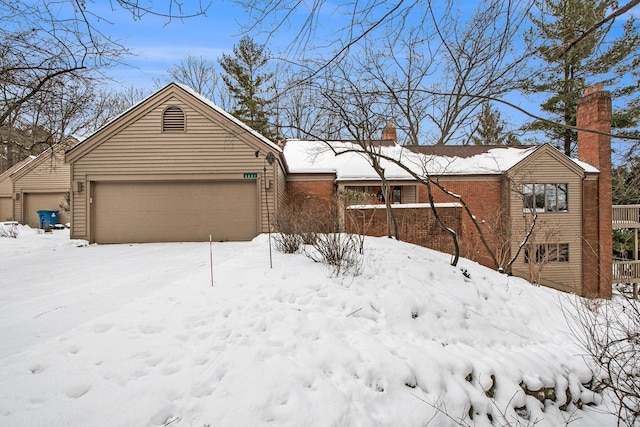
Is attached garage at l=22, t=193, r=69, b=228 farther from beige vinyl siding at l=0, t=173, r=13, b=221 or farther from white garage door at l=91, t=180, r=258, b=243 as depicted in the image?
white garage door at l=91, t=180, r=258, b=243

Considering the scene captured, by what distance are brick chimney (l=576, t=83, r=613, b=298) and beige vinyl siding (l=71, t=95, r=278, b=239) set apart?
614 inches

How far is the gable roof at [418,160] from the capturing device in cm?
1551

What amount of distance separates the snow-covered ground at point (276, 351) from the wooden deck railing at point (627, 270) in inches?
643

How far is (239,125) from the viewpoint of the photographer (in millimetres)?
11805

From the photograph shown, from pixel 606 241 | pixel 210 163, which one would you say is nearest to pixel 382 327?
pixel 210 163

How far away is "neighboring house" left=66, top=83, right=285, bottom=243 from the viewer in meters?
11.6

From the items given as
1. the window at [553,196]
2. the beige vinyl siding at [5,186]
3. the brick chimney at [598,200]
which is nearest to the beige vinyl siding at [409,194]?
the window at [553,196]

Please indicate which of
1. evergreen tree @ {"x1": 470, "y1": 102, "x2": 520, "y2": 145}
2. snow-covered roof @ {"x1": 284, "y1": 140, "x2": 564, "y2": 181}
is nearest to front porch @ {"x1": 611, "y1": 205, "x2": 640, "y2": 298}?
snow-covered roof @ {"x1": 284, "y1": 140, "x2": 564, "y2": 181}

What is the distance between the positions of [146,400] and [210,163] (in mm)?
10155

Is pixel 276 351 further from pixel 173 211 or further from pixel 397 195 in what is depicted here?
pixel 397 195

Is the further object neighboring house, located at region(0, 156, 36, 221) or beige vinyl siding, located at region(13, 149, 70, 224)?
neighboring house, located at region(0, 156, 36, 221)

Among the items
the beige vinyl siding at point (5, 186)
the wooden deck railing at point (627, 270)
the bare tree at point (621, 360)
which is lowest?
the wooden deck railing at point (627, 270)

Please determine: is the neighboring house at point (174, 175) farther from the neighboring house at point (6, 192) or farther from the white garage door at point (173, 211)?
the neighboring house at point (6, 192)

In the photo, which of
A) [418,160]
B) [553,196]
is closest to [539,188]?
[553,196]
